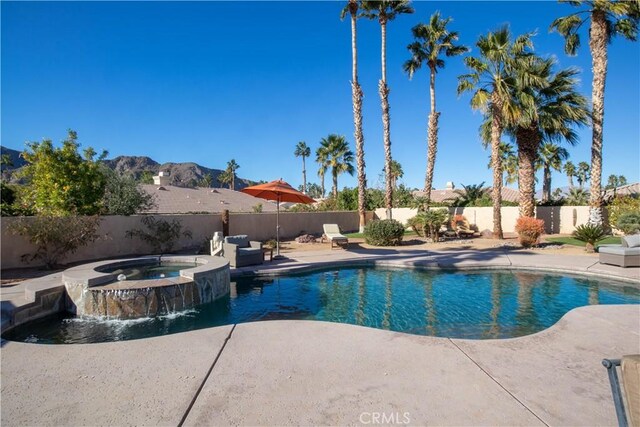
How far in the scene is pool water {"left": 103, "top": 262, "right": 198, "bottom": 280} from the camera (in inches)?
356

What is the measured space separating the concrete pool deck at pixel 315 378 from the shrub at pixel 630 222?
13.7 m

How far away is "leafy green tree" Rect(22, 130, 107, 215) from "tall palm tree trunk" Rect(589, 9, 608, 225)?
24707mm

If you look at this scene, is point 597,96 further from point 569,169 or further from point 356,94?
point 569,169

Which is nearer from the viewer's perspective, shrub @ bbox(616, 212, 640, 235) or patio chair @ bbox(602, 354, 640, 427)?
patio chair @ bbox(602, 354, 640, 427)

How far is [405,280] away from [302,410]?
745 cm

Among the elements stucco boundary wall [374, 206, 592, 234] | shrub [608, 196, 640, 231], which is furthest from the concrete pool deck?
stucco boundary wall [374, 206, 592, 234]

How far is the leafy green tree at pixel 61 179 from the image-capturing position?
14.0 meters

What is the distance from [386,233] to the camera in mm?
16594

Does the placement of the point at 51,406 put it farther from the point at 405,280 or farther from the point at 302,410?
the point at 405,280

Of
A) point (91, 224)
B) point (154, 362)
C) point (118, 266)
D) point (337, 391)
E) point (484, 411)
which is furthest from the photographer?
point (91, 224)

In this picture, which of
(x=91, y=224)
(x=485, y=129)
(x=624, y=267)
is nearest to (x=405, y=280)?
(x=624, y=267)

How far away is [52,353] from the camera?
413 centimetres

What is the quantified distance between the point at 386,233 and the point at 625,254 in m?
8.71

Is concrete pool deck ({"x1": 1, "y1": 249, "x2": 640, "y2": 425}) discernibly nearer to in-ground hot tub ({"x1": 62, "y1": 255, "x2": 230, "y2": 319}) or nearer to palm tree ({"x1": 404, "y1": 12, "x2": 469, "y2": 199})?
in-ground hot tub ({"x1": 62, "y1": 255, "x2": 230, "y2": 319})
